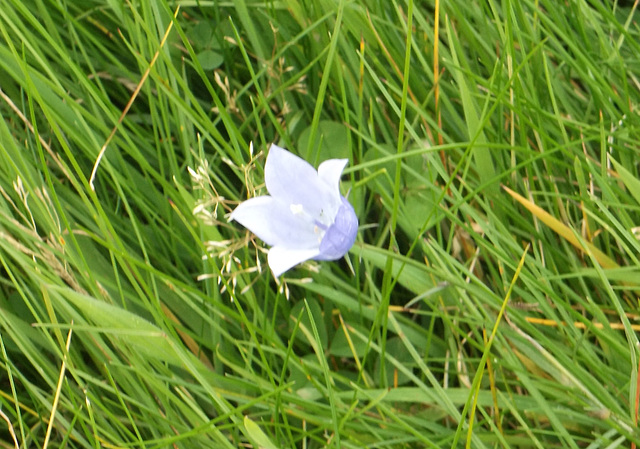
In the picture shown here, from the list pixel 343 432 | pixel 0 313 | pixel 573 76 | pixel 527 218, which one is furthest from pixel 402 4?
pixel 0 313

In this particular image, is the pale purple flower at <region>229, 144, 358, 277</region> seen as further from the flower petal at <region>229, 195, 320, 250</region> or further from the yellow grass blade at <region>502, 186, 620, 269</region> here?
the yellow grass blade at <region>502, 186, 620, 269</region>

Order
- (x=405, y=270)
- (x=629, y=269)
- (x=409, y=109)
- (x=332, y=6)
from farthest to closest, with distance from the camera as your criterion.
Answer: (x=409, y=109), (x=332, y=6), (x=405, y=270), (x=629, y=269)

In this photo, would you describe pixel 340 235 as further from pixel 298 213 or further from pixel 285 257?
pixel 298 213

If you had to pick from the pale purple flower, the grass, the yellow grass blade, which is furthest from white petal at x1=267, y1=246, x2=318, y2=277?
the yellow grass blade

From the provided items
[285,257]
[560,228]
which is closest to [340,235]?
[285,257]

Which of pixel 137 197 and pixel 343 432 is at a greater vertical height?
pixel 137 197

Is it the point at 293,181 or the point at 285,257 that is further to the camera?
the point at 293,181

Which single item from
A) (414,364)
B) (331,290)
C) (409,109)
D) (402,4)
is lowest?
(414,364)

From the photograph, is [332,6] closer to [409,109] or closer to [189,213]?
[409,109]
